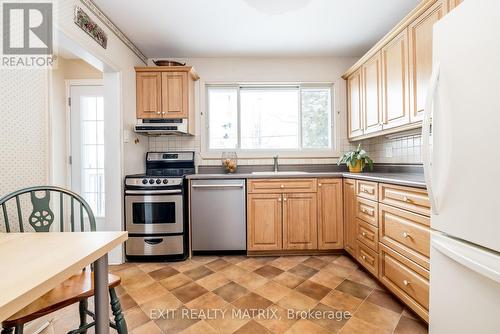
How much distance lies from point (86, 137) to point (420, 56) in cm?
395

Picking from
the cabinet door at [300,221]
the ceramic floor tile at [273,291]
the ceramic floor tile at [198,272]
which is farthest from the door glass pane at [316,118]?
the ceramic floor tile at [198,272]

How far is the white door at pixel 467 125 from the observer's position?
81 cm

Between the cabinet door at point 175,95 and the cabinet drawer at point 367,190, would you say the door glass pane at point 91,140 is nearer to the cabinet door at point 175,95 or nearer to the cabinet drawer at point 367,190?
the cabinet door at point 175,95

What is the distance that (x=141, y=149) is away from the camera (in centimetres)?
304

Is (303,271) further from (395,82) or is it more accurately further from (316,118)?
(316,118)

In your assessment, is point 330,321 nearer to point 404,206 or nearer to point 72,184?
point 404,206

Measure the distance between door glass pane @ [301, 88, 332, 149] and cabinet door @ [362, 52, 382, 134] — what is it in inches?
26.9

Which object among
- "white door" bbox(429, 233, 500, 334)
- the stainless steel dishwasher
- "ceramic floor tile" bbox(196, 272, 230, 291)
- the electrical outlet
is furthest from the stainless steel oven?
the electrical outlet

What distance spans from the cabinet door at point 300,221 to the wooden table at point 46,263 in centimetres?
195

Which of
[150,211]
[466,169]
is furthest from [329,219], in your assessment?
[150,211]

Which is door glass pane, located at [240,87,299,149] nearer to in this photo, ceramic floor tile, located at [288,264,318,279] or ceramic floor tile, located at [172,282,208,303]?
ceramic floor tile, located at [288,264,318,279]

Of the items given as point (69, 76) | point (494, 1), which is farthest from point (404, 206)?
point (69, 76)

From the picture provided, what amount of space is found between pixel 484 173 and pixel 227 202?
214 cm

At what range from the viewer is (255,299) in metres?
1.84
